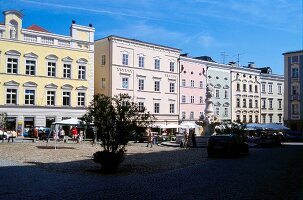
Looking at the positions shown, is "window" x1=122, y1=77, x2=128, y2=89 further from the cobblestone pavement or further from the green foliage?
the cobblestone pavement

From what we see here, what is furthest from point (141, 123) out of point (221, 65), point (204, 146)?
point (221, 65)

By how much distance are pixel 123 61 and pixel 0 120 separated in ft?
63.3

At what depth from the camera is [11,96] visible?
44.7 meters

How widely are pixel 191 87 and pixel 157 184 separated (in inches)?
2001

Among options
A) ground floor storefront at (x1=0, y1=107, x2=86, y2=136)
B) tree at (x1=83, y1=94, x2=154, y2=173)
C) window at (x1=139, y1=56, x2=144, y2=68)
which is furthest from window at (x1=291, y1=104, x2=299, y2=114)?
tree at (x1=83, y1=94, x2=154, y2=173)

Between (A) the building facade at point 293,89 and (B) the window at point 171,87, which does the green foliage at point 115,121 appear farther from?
(A) the building facade at point 293,89

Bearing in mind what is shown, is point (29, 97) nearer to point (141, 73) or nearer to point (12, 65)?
point (12, 65)

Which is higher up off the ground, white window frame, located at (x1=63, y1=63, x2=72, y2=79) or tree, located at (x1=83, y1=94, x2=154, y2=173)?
white window frame, located at (x1=63, y1=63, x2=72, y2=79)

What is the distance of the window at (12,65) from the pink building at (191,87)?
1032 inches

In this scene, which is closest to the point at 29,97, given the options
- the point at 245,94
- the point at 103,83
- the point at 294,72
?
the point at 103,83

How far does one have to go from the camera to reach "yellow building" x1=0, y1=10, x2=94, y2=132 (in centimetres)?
4441

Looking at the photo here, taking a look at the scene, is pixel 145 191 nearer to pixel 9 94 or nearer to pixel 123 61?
pixel 9 94

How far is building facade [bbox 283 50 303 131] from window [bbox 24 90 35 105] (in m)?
42.9

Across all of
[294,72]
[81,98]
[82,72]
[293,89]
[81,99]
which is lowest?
[81,99]
